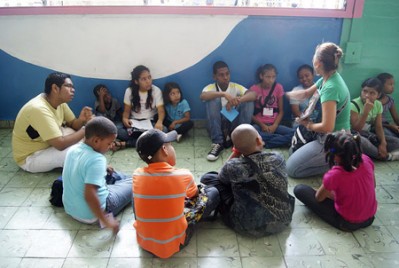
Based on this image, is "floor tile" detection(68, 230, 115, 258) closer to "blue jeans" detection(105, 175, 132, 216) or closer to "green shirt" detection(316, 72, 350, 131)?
"blue jeans" detection(105, 175, 132, 216)

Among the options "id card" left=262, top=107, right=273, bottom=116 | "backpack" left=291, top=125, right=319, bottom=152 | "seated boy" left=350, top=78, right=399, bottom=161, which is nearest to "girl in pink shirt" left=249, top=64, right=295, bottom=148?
"id card" left=262, top=107, right=273, bottom=116

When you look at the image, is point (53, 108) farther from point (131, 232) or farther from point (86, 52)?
point (131, 232)

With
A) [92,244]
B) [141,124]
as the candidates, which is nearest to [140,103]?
[141,124]

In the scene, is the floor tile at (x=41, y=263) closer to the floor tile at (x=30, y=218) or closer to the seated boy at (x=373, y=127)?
the floor tile at (x=30, y=218)

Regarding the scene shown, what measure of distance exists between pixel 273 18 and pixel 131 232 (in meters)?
2.63

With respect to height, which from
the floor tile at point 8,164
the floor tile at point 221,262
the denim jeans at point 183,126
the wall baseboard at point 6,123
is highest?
the denim jeans at point 183,126

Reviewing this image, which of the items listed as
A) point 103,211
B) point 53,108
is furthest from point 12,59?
point 103,211

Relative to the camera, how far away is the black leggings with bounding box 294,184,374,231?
7.38ft

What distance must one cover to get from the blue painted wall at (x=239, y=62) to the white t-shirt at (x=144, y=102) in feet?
0.56

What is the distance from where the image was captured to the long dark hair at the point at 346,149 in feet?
6.64

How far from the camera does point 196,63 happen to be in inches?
148

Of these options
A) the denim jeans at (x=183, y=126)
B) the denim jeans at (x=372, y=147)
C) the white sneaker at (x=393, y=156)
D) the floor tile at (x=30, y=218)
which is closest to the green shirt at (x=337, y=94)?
the denim jeans at (x=372, y=147)

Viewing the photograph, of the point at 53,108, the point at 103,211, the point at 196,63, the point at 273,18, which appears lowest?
the point at 103,211

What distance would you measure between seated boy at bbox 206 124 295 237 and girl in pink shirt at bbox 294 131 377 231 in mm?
291
